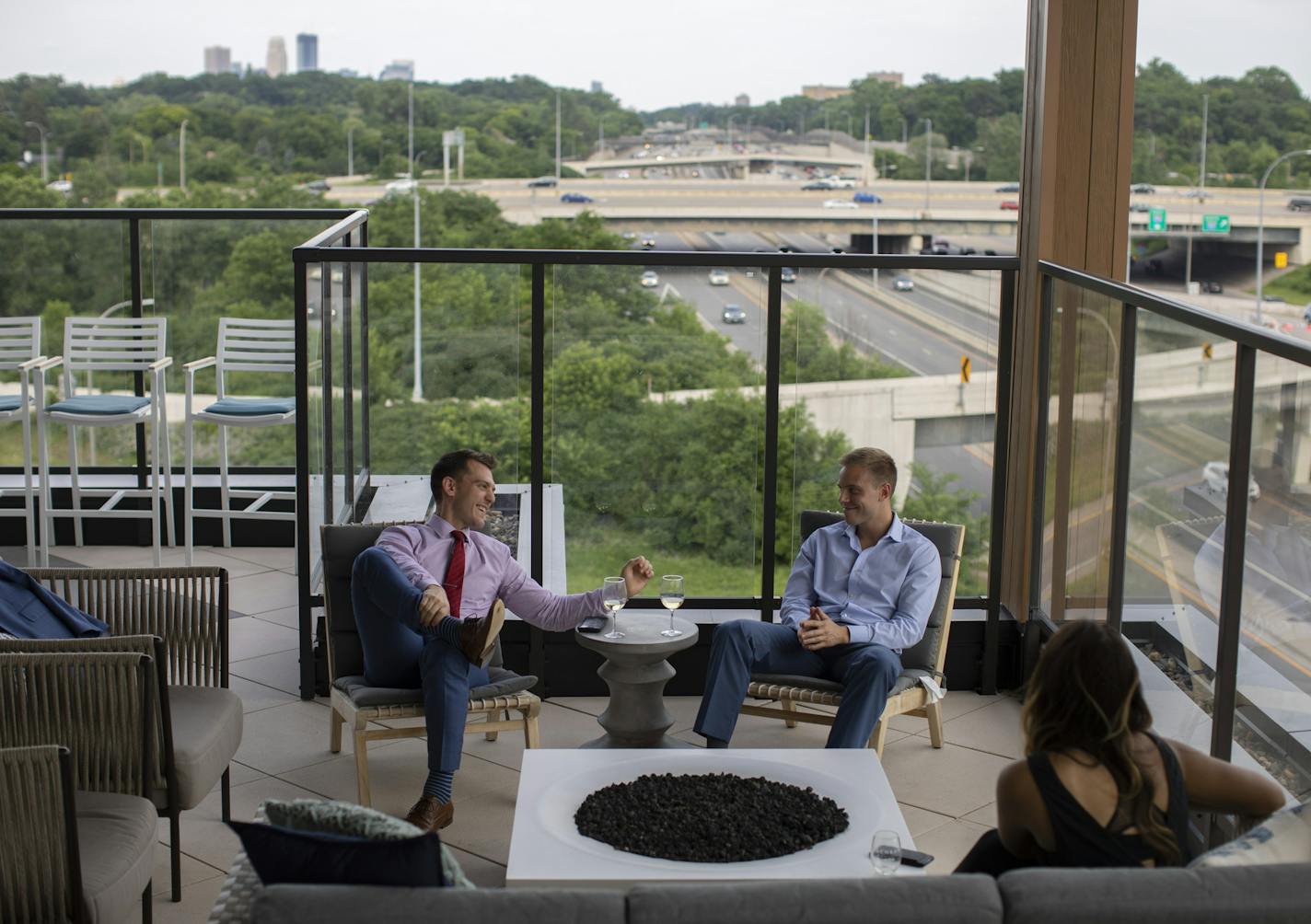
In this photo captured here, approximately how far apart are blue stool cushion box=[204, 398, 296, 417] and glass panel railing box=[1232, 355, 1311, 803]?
4.97 m

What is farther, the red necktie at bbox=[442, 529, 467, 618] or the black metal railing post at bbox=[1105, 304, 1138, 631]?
the red necktie at bbox=[442, 529, 467, 618]

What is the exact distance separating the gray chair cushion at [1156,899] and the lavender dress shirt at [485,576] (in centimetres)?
242

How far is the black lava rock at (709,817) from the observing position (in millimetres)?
3098

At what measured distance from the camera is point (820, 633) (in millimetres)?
4461

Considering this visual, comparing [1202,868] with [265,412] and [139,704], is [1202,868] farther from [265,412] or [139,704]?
[265,412]

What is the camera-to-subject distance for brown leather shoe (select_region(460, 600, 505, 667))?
4.08 m

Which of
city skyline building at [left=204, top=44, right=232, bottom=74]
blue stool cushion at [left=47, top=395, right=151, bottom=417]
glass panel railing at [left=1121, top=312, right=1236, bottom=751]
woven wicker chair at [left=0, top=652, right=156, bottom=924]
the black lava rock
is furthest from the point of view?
city skyline building at [left=204, top=44, right=232, bottom=74]

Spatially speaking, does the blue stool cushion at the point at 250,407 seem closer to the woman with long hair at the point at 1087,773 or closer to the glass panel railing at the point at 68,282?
the glass panel railing at the point at 68,282

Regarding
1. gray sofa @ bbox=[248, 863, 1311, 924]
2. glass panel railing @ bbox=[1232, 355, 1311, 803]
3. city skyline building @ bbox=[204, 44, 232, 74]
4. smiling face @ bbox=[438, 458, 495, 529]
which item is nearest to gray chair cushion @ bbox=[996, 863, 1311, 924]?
gray sofa @ bbox=[248, 863, 1311, 924]

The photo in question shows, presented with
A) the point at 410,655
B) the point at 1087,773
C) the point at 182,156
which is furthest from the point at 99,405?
the point at 182,156

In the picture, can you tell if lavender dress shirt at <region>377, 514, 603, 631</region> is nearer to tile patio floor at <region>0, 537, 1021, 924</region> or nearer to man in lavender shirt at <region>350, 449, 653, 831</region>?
man in lavender shirt at <region>350, 449, 653, 831</region>

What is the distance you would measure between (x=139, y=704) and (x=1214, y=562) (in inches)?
110

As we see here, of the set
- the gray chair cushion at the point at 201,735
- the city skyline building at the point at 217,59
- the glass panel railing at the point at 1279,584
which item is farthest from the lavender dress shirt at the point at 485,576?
the city skyline building at the point at 217,59

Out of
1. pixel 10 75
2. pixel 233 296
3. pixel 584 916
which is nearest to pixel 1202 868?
pixel 584 916
